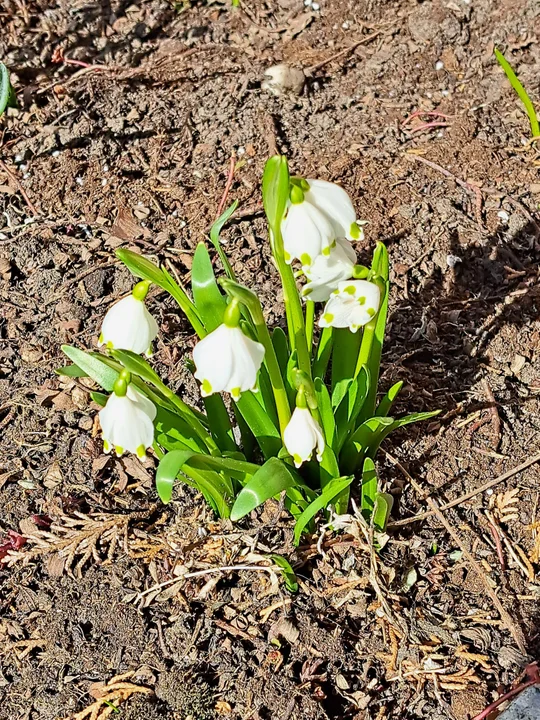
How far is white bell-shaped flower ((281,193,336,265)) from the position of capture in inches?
54.9

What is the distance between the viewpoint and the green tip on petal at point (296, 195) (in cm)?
139

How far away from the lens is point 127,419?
4.98 feet

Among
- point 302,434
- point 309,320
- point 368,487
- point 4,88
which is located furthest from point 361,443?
point 4,88

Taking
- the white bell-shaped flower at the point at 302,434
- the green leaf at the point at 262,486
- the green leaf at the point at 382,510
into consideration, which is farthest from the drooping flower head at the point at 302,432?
the green leaf at the point at 382,510

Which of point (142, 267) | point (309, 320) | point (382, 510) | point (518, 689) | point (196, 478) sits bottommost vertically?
point (518, 689)

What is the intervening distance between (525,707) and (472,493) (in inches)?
24.4

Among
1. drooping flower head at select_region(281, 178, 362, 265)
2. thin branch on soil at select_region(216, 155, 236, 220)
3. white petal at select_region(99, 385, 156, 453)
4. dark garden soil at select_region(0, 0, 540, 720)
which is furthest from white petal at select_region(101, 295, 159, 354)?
thin branch on soil at select_region(216, 155, 236, 220)

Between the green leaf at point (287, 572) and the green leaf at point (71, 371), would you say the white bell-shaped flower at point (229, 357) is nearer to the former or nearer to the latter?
the green leaf at point (71, 371)

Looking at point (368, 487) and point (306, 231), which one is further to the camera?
point (368, 487)

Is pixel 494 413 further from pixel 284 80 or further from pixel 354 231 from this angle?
pixel 284 80

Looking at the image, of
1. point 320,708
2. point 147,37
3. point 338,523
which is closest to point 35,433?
point 338,523

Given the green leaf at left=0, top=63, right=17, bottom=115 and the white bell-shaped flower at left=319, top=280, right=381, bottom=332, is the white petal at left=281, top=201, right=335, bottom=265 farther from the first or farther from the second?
the green leaf at left=0, top=63, right=17, bottom=115

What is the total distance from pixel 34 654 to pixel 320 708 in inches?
29.2

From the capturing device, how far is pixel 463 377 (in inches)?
97.2
